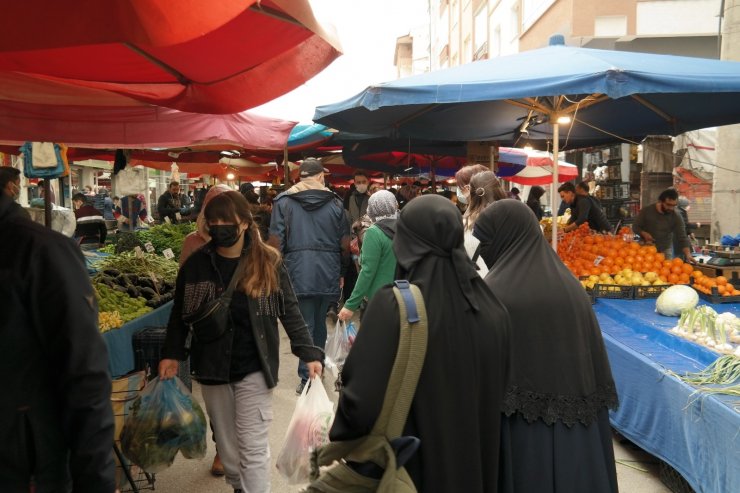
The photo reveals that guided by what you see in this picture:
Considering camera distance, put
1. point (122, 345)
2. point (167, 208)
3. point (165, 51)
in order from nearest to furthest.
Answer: point (165, 51) → point (122, 345) → point (167, 208)

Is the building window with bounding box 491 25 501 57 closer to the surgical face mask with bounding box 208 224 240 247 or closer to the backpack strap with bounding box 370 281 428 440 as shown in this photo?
the surgical face mask with bounding box 208 224 240 247

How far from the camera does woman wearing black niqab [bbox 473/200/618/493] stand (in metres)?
2.63

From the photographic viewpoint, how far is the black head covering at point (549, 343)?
266 centimetres

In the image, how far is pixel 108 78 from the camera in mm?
4477

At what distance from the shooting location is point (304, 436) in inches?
132

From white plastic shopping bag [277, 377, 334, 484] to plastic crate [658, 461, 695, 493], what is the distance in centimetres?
243

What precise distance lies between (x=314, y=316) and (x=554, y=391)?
358 centimetres

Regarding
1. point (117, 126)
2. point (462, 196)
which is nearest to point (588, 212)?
point (462, 196)

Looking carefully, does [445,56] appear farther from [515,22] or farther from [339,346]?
[339,346]

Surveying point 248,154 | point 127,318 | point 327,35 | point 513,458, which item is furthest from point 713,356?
point 248,154

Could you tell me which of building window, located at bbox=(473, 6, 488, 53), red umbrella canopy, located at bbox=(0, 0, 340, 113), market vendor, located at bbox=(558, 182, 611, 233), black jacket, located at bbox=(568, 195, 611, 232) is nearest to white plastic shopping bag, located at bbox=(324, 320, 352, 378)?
red umbrella canopy, located at bbox=(0, 0, 340, 113)

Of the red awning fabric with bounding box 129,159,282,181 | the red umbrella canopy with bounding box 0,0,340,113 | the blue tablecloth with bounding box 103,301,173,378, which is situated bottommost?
the blue tablecloth with bounding box 103,301,173,378

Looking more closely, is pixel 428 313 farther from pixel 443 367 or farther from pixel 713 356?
pixel 713 356

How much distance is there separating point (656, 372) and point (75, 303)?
3.73m
